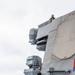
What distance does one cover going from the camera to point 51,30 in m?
12.5

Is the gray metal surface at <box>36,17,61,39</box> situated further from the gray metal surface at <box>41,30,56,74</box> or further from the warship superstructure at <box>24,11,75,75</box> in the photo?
the gray metal surface at <box>41,30,56,74</box>

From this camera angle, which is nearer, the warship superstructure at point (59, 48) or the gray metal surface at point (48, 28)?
the warship superstructure at point (59, 48)

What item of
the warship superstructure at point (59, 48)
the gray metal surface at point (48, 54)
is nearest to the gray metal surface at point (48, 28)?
the warship superstructure at point (59, 48)

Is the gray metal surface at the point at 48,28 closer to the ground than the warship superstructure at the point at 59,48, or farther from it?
farther from it

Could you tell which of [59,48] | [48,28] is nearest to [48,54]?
[59,48]

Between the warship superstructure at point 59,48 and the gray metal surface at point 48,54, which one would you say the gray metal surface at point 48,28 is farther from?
the gray metal surface at point 48,54

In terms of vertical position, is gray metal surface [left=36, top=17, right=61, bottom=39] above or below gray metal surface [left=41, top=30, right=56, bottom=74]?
above

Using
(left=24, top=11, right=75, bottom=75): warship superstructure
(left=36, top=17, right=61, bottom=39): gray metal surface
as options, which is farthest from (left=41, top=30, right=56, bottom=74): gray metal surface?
(left=36, top=17, right=61, bottom=39): gray metal surface

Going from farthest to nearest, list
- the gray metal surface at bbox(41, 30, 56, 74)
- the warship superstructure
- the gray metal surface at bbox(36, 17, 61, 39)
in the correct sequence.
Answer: the gray metal surface at bbox(36, 17, 61, 39)
the gray metal surface at bbox(41, 30, 56, 74)
the warship superstructure

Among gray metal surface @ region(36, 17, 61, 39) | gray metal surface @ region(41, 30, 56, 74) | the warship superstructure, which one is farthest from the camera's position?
gray metal surface @ region(36, 17, 61, 39)

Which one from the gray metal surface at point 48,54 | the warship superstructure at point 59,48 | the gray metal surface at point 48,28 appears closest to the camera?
the warship superstructure at point 59,48

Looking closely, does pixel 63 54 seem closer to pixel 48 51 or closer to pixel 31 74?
pixel 48 51

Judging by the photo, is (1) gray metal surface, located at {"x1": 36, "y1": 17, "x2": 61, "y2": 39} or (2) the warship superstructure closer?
(2) the warship superstructure

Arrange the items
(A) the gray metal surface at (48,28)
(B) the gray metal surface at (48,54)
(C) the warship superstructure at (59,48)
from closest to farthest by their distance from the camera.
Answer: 1. (C) the warship superstructure at (59,48)
2. (B) the gray metal surface at (48,54)
3. (A) the gray metal surface at (48,28)
